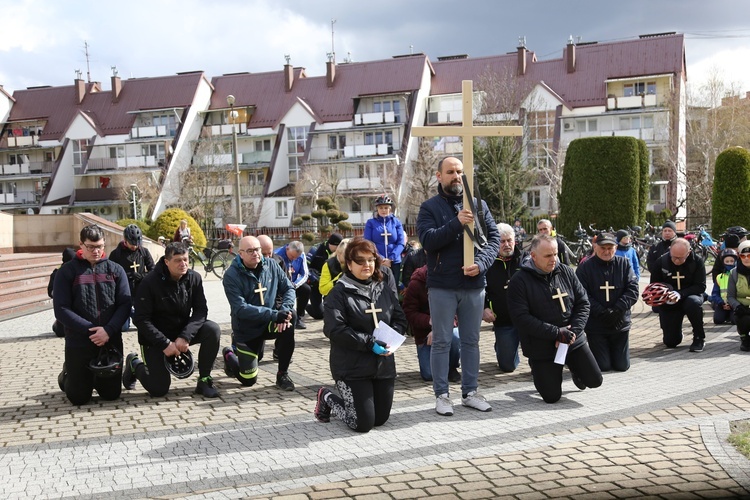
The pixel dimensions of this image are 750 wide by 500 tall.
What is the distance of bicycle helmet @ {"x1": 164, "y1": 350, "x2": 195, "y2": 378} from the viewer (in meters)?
7.95

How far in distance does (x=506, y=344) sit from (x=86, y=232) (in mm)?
4661

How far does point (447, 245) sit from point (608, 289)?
2929 millimetres

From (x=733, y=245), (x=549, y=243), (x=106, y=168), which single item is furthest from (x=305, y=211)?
(x=549, y=243)

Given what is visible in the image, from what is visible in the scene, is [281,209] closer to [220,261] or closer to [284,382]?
[220,261]

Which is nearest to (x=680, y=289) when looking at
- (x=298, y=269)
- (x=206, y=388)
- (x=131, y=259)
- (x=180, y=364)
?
(x=298, y=269)

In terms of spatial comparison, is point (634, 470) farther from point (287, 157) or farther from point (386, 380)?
point (287, 157)

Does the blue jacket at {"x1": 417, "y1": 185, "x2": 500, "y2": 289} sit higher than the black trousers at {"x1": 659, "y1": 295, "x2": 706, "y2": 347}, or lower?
higher

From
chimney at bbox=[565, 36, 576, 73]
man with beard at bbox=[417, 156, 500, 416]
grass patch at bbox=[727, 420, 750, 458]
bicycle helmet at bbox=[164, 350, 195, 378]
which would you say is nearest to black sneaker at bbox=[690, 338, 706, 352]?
grass patch at bbox=[727, 420, 750, 458]

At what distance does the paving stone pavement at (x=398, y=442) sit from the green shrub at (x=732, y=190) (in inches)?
740

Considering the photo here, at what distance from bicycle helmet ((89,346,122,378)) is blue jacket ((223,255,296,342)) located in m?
1.25

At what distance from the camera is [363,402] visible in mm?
6301

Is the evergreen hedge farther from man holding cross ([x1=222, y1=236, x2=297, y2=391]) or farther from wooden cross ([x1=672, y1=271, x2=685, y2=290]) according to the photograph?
man holding cross ([x1=222, y1=236, x2=297, y2=391])

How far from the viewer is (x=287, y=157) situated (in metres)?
64.6

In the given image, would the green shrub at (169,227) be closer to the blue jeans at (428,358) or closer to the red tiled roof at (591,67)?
the blue jeans at (428,358)
